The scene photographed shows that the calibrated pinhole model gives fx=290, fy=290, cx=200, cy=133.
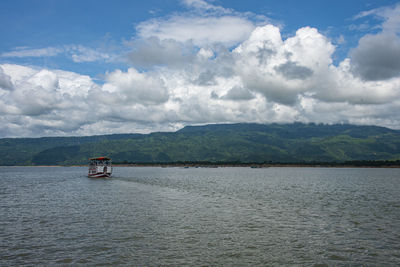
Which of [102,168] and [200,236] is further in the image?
[102,168]

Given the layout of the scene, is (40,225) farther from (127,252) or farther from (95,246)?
(127,252)

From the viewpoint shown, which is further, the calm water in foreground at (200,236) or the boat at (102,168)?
the boat at (102,168)

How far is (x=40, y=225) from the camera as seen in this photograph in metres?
38.7

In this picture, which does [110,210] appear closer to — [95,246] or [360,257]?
[95,246]

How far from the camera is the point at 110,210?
50.8 m

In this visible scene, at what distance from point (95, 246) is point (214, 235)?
41.6ft

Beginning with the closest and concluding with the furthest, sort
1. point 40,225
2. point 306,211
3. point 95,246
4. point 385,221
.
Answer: point 95,246
point 40,225
point 385,221
point 306,211

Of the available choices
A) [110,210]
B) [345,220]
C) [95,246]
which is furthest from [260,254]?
[110,210]

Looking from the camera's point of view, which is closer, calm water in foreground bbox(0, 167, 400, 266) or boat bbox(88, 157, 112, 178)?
calm water in foreground bbox(0, 167, 400, 266)

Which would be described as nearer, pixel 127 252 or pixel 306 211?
pixel 127 252

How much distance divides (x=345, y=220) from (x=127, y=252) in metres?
31.8

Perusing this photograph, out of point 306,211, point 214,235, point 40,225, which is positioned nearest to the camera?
point 214,235

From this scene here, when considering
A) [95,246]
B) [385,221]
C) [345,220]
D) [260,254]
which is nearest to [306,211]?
[345,220]

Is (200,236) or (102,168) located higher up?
(200,236)
